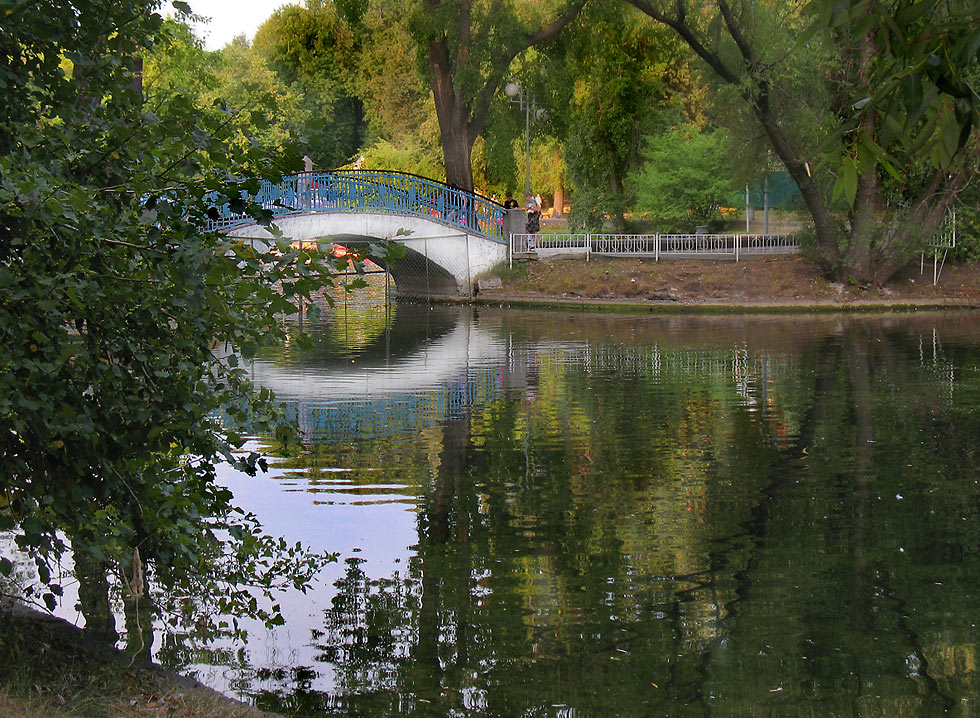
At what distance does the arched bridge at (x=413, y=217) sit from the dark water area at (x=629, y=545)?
1555cm

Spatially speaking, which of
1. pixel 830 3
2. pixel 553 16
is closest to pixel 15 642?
pixel 830 3

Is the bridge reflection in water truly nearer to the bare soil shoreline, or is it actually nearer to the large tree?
the large tree

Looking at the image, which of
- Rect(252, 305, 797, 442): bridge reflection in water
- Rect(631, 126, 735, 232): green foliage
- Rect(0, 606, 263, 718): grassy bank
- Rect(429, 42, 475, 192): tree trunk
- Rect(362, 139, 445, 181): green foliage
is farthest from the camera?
Rect(362, 139, 445, 181): green foliage

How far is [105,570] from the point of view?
6945 millimetres

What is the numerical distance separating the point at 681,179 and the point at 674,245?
4089mm

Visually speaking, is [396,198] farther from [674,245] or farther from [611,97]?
[611,97]

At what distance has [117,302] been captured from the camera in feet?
17.4

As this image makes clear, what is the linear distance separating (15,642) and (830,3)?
480cm

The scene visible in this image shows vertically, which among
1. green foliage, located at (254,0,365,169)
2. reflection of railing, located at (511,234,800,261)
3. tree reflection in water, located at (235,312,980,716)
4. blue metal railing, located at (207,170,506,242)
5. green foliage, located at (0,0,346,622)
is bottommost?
tree reflection in water, located at (235,312,980,716)

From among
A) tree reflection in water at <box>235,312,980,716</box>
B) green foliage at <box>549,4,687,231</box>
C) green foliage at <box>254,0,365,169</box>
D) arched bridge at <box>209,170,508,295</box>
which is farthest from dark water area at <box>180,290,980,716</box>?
green foliage at <box>254,0,365,169</box>

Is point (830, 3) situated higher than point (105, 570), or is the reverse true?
point (830, 3)

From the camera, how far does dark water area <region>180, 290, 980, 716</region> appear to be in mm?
6699

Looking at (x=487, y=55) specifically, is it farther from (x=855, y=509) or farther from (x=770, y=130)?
(x=855, y=509)

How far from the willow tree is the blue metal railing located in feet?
3.67
